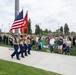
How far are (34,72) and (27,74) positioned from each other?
61 centimetres

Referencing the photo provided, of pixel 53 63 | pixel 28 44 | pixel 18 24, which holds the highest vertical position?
pixel 18 24

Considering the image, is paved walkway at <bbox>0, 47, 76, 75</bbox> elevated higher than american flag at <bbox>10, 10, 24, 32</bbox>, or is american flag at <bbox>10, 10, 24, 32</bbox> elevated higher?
american flag at <bbox>10, 10, 24, 32</bbox>

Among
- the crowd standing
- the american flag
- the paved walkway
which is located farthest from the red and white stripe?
the paved walkway

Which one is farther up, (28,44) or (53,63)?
(28,44)

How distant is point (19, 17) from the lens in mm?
14289

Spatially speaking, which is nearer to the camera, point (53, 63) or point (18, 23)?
point (53, 63)

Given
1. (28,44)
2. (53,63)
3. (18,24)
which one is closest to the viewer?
(53,63)

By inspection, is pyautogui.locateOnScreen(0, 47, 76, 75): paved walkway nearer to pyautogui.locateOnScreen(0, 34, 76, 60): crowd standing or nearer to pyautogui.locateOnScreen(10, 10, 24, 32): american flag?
pyautogui.locateOnScreen(0, 34, 76, 60): crowd standing

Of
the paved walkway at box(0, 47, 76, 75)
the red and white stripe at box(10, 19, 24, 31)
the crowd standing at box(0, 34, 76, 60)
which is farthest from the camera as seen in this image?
the red and white stripe at box(10, 19, 24, 31)

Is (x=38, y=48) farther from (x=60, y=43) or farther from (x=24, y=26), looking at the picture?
(x=24, y=26)

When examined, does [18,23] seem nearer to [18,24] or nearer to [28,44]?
[18,24]

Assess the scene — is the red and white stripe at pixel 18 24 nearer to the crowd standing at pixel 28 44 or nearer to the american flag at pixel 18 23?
the american flag at pixel 18 23

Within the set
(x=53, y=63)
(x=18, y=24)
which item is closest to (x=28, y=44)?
(x=18, y=24)

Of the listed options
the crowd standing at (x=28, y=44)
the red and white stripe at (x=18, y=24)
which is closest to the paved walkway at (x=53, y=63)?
the crowd standing at (x=28, y=44)
